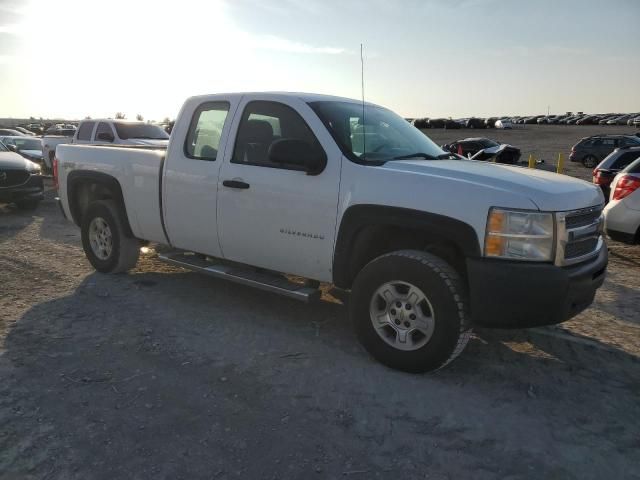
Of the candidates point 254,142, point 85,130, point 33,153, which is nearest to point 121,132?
point 85,130

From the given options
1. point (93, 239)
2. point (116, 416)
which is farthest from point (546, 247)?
point (93, 239)

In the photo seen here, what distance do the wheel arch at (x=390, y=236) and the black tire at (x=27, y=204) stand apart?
900 cm

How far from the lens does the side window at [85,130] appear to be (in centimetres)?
1455

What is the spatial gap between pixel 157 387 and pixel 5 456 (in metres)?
0.96

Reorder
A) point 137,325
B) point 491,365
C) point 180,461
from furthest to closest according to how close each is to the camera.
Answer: point 137,325, point 491,365, point 180,461

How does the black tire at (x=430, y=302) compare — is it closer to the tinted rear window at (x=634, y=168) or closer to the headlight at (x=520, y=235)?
the headlight at (x=520, y=235)

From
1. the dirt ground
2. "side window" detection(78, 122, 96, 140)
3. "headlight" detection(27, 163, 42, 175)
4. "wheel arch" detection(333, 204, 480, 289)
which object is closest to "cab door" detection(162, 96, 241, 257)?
the dirt ground

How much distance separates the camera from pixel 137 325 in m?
4.73

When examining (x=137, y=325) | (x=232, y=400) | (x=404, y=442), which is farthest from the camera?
(x=137, y=325)

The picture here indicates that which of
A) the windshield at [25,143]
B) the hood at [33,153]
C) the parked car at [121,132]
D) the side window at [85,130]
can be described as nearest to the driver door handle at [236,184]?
the parked car at [121,132]

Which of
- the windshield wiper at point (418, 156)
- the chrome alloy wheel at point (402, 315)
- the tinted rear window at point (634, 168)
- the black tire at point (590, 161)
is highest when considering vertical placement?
the windshield wiper at point (418, 156)

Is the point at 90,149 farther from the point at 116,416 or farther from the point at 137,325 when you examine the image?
the point at 116,416

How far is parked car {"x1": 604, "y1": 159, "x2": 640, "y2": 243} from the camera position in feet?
22.2

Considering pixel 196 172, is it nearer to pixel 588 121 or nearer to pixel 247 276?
pixel 247 276
